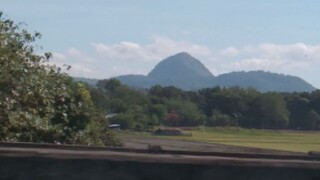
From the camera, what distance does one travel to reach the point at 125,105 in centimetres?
4153

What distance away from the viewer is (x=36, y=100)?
44.0 ft

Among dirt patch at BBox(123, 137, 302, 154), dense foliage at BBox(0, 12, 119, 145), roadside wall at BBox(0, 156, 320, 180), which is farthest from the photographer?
dense foliage at BBox(0, 12, 119, 145)

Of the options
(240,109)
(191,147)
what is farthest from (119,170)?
(240,109)

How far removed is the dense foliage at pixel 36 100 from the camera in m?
12.5

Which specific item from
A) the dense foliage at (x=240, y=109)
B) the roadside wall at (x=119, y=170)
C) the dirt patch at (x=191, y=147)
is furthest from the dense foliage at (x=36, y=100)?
the dense foliage at (x=240, y=109)

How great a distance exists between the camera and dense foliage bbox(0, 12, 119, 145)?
12.5m

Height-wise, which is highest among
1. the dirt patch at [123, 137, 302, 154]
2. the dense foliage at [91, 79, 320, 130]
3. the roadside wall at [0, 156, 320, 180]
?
the dense foliage at [91, 79, 320, 130]

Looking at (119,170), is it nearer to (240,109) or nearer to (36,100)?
(36,100)

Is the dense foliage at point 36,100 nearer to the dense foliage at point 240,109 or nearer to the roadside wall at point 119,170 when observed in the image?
the roadside wall at point 119,170

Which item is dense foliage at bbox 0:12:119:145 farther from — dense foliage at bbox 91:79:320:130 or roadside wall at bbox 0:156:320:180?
dense foliage at bbox 91:79:320:130

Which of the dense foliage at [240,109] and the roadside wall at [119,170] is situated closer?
the roadside wall at [119,170]

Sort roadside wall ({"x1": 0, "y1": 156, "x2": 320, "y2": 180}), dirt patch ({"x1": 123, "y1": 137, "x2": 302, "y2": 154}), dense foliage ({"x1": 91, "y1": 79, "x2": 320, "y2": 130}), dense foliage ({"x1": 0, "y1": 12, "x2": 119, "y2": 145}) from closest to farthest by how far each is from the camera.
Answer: roadside wall ({"x1": 0, "y1": 156, "x2": 320, "y2": 180}) < dirt patch ({"x1": 123, "y1": 137, "x2": 302, "y2": 154}) < dense foliage ({"x1": 0, "y1": 12, "x2": 119, "y2": 145}) < dense foliage ({"x1": 91, "y1": 79, "x2": 320, "y2": 130})

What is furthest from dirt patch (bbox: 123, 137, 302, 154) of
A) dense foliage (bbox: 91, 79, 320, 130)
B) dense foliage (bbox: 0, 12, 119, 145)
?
dense foliage (bbox: 91, 79, 320, 130)

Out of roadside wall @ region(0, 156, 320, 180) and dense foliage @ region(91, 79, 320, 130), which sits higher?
dense foliage @ region(91, 79, 320, 130)
